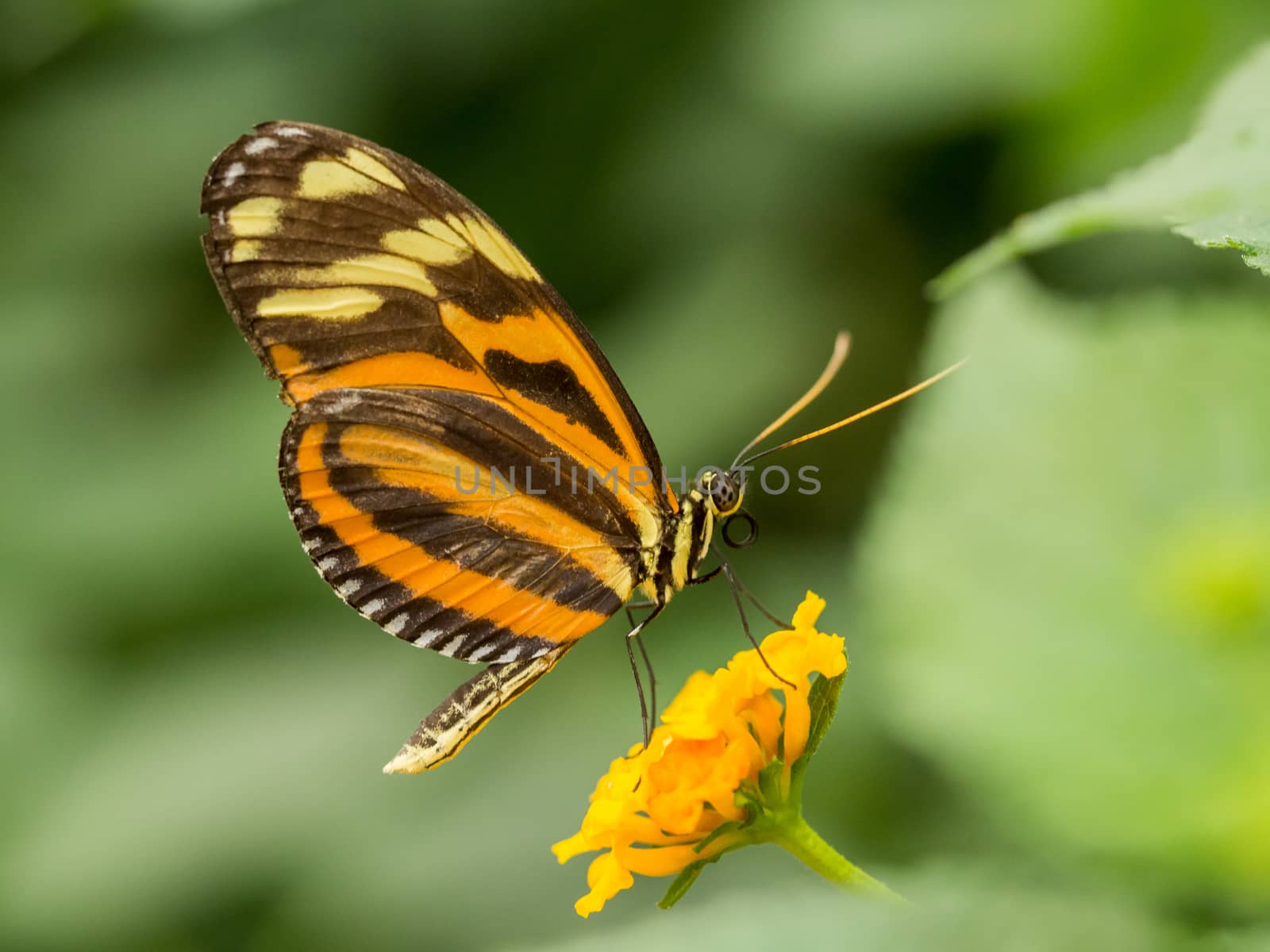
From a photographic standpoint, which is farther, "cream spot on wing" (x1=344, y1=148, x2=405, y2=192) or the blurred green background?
the blurred green background

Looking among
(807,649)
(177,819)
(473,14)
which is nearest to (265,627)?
(177,819)

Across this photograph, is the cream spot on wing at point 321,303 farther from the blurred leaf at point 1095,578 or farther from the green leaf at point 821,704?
the blurred leaf at point 1095,578

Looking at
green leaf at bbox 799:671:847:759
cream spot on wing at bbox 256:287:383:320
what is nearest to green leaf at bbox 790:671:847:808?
green leaf at bbox 799:671:847:759

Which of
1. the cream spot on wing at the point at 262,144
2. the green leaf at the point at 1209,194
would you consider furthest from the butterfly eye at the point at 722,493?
the cream spot on wing at the point at 262,144

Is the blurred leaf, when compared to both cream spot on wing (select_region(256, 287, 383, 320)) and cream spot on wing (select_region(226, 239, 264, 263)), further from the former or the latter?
cream spot on wing (select_region(226, 239, 264, 263))

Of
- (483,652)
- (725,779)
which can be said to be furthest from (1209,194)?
(483,652)

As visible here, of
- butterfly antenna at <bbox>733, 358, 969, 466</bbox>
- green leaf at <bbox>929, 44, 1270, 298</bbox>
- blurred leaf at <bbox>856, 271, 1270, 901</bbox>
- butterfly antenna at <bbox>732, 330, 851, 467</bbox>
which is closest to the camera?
green leaf at <bbox>929, 44, 1270, 298</bbox>
